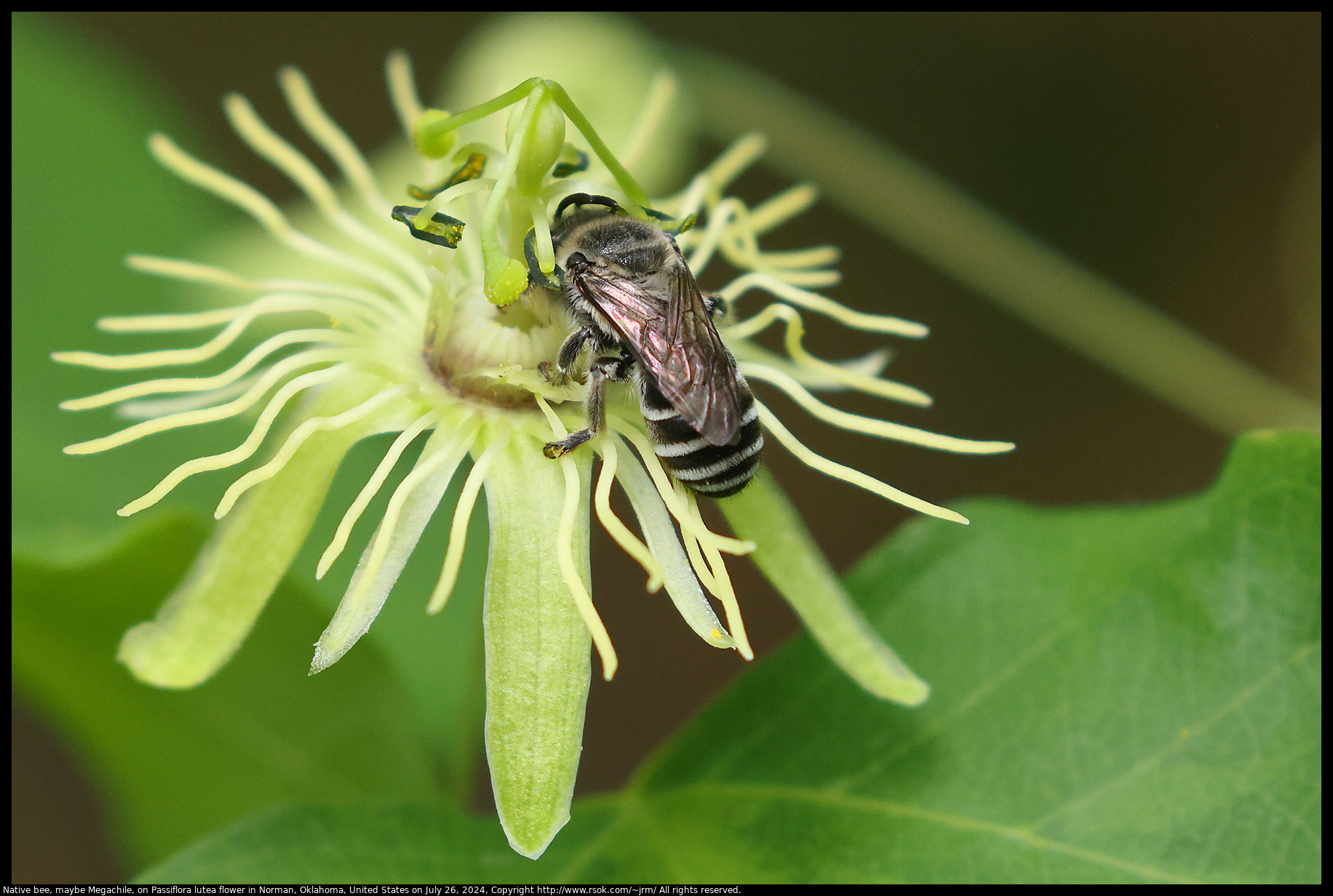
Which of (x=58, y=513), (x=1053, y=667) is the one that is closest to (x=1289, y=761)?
(x=1053, y=667)

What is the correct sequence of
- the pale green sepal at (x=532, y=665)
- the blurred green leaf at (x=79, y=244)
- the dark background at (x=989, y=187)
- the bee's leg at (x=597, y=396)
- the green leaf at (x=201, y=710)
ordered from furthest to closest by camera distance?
the dark background at (x=989, y=187)
the blurred green leaf at (x=79, y=244)
the green leaf at (x=201, y=710)
the bee's leg at (x=597, y=396)
the pale green sepal at (x=532, y=665)

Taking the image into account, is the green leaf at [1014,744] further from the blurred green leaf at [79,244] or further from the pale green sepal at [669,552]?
the blurred green leaf at [79,244]

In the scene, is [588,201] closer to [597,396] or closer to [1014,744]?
[597,396]

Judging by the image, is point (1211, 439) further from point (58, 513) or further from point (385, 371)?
point (58, 513)

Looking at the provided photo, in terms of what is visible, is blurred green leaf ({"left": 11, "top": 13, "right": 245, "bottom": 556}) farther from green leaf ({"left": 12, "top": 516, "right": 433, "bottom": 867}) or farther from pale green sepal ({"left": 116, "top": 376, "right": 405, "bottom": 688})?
pale green sepal ({"left": 116, "top": 376, "right": 405, "bottom": 688})

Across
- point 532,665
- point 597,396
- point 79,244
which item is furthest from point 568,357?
point 79,244

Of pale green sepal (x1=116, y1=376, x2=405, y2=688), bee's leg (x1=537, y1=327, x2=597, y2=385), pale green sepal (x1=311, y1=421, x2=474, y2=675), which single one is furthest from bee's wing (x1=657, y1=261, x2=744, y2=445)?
pale green sepal (x1=116, y1=376, x2=405, y2=688)

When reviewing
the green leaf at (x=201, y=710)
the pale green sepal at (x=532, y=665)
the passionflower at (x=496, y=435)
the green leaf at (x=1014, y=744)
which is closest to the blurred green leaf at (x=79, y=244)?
the green leaf at (x=201, y=710)
